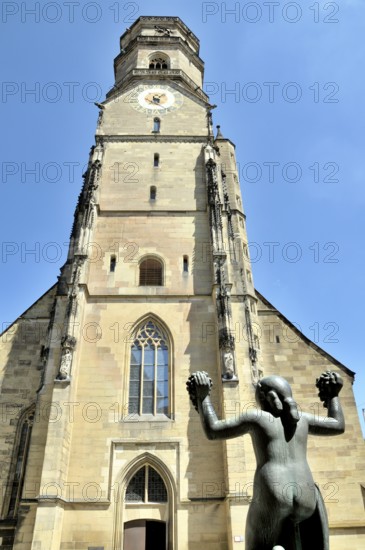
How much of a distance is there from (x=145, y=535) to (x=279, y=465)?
10494mm

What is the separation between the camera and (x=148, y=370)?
1487 centimetres

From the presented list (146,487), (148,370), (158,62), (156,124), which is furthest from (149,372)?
(158,62)

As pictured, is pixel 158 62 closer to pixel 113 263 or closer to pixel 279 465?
pixel 113 263

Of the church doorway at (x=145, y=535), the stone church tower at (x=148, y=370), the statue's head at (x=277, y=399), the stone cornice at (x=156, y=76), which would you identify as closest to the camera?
the statue's head at (x=277, y=399)

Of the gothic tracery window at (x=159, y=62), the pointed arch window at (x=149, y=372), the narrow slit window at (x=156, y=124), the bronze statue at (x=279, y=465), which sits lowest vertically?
the bronze statue at (x=279, y=465)

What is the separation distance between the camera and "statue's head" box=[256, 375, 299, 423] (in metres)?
3.56

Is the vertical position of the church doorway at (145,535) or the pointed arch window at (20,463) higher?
the pointed arch window at (20,463)

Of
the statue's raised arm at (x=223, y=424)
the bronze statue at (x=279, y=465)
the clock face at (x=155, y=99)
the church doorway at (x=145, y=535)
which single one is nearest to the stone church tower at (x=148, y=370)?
the church doorway at (x=145, y=535)

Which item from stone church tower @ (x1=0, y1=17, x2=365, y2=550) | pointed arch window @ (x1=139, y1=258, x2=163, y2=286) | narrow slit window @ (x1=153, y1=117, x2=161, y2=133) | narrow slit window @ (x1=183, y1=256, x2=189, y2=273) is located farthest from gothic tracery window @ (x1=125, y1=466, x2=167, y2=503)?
narrow slit window @ (x1=153, y1=117, x2=161, y2=133)

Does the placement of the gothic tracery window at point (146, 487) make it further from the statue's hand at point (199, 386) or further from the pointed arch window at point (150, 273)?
the statue's hand at point (199, 386)

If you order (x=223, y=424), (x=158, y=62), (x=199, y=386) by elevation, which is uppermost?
(x=158, y=62)

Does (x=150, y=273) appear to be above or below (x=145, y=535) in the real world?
above

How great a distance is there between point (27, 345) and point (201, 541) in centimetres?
897

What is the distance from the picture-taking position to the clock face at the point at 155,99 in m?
23.0
